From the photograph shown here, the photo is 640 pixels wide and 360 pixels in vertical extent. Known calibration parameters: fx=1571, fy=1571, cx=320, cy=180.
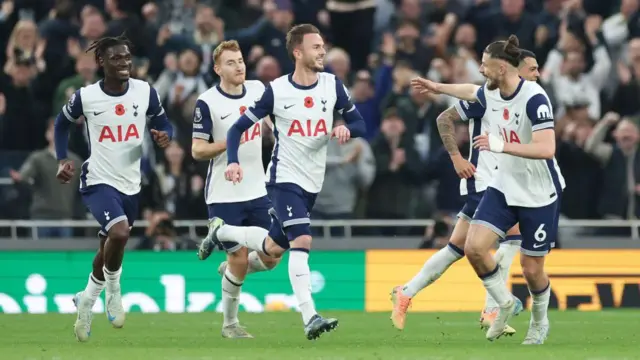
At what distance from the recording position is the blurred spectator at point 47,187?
66.8 ft

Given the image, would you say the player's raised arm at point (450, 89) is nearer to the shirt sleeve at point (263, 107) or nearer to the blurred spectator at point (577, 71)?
the shirt sleeve at point (263, 107)

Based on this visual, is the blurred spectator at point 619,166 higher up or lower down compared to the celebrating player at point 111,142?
lower down

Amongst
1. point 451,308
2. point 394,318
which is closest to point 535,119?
point 394,318

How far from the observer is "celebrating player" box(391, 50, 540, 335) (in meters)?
13.9

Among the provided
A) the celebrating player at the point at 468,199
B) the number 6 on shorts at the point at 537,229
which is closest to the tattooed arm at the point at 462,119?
the celebrating player at the point at 468,199

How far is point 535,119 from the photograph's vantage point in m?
12.4

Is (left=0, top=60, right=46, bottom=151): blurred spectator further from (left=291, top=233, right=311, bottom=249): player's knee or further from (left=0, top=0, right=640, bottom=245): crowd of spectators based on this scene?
(left=291, top=233, right=311, bottom=249): player's knee

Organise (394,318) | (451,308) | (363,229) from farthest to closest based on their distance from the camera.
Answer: (363,229)
(451,308)
(394,318)

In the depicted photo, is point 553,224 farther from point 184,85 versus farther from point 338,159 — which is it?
point 184,85

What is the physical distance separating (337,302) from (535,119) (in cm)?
810

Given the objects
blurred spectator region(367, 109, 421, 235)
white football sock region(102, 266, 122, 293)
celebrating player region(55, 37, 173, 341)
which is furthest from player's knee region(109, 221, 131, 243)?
blurred spectator region(367, 109, 421, 235)

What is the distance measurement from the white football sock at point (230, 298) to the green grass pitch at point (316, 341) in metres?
0.24

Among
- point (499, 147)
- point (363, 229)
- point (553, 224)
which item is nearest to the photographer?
point (499, 147)

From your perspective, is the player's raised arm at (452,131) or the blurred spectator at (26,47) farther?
the blurred spectator at (26,47)
